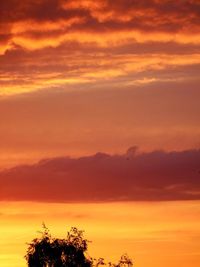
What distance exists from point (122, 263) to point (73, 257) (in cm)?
667

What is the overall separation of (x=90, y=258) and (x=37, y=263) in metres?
6.43

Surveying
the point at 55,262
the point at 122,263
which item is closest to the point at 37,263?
the point at 55,262

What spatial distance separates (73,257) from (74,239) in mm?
2887

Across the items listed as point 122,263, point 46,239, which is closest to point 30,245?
point 46,239

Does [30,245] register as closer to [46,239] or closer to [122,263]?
[46,239]

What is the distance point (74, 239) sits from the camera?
12462cm

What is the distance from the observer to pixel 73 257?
12250 cm

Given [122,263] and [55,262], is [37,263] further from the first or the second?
[122,263]

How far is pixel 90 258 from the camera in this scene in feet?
402

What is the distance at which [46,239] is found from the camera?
406 ft

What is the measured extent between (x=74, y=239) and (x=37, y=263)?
591cm

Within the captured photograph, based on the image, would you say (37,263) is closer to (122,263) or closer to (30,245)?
(30,245)

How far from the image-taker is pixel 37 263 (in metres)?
122

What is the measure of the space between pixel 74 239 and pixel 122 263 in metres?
6.68
